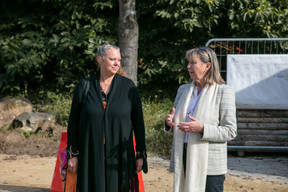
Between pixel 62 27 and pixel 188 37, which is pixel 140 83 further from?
pixel 62 27

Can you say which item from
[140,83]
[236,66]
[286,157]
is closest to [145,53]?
[140,83]

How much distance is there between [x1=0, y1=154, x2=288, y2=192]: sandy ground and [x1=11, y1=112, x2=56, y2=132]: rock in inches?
46.9

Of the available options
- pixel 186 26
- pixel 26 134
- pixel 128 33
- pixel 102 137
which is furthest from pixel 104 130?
pixel 186 26

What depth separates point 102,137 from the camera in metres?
3.47

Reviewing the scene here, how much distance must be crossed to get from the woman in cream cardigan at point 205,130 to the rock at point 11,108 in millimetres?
6543

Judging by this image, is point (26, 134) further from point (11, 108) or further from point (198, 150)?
point (198, 150)

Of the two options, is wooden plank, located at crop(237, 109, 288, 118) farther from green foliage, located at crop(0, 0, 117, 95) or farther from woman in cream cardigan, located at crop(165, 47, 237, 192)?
woman in cream cardigan, located at crop(165, 47, 237, 192)

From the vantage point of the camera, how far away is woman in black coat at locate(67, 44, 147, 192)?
347 centimetres

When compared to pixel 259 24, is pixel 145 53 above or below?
below

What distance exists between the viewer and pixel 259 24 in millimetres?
9047

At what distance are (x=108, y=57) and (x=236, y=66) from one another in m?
3.93

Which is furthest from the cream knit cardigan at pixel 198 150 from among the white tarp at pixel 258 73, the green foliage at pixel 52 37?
the green foliage at pixel 52 37

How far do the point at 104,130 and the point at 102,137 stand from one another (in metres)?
0.06

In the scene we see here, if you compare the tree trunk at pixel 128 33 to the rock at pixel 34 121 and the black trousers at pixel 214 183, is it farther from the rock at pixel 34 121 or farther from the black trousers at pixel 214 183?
the black trousers at pixel 214 183
